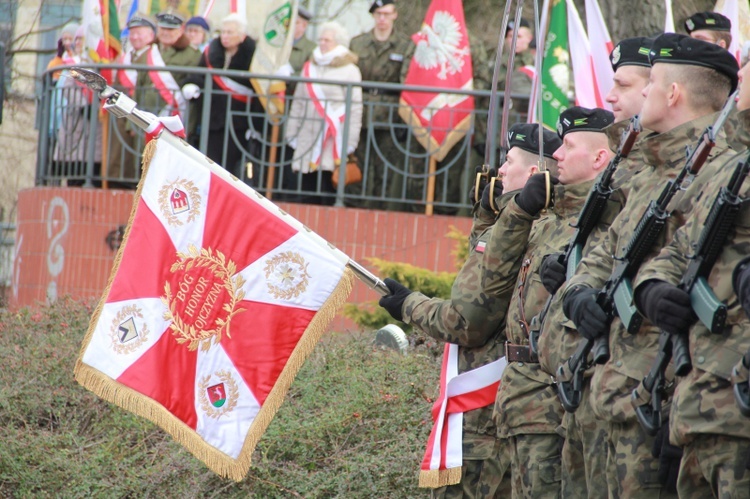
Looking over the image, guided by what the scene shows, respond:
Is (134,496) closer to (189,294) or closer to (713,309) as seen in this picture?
(189,294)

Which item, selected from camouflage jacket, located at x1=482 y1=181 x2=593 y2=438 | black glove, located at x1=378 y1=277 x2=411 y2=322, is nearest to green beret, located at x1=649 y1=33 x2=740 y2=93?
camouflage jacket, located at x1=482 y1=181 x2=593 y2=438

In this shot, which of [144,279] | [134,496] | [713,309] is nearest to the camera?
[713,309]

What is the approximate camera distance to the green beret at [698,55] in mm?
3604

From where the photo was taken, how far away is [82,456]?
677 cm

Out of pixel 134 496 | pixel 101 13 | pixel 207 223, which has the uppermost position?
pixel 101 13

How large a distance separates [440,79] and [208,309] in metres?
5.36

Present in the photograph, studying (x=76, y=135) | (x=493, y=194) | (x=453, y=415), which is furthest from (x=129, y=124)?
(x=453, y=415)

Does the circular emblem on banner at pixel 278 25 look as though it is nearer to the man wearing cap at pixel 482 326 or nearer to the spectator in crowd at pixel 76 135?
the spectator in crowd at pixel 76 135

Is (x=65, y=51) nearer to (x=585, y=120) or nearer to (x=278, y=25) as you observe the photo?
(x=278, y=25)

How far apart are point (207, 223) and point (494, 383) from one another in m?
1.64

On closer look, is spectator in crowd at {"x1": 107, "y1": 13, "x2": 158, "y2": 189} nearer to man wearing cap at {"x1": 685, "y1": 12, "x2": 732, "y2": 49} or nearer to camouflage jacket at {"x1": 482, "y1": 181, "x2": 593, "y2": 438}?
man wearing cap at {"x1": 685, "y1": 12, "x2": 732, "y2": 49}

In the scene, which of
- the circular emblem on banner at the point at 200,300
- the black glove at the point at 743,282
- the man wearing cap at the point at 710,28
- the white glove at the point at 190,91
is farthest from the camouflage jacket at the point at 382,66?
the black glove at the point at 743,282

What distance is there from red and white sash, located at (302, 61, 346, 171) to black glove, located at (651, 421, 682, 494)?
7.27 meters

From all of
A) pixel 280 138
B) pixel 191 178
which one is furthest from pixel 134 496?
pixel 280 138
